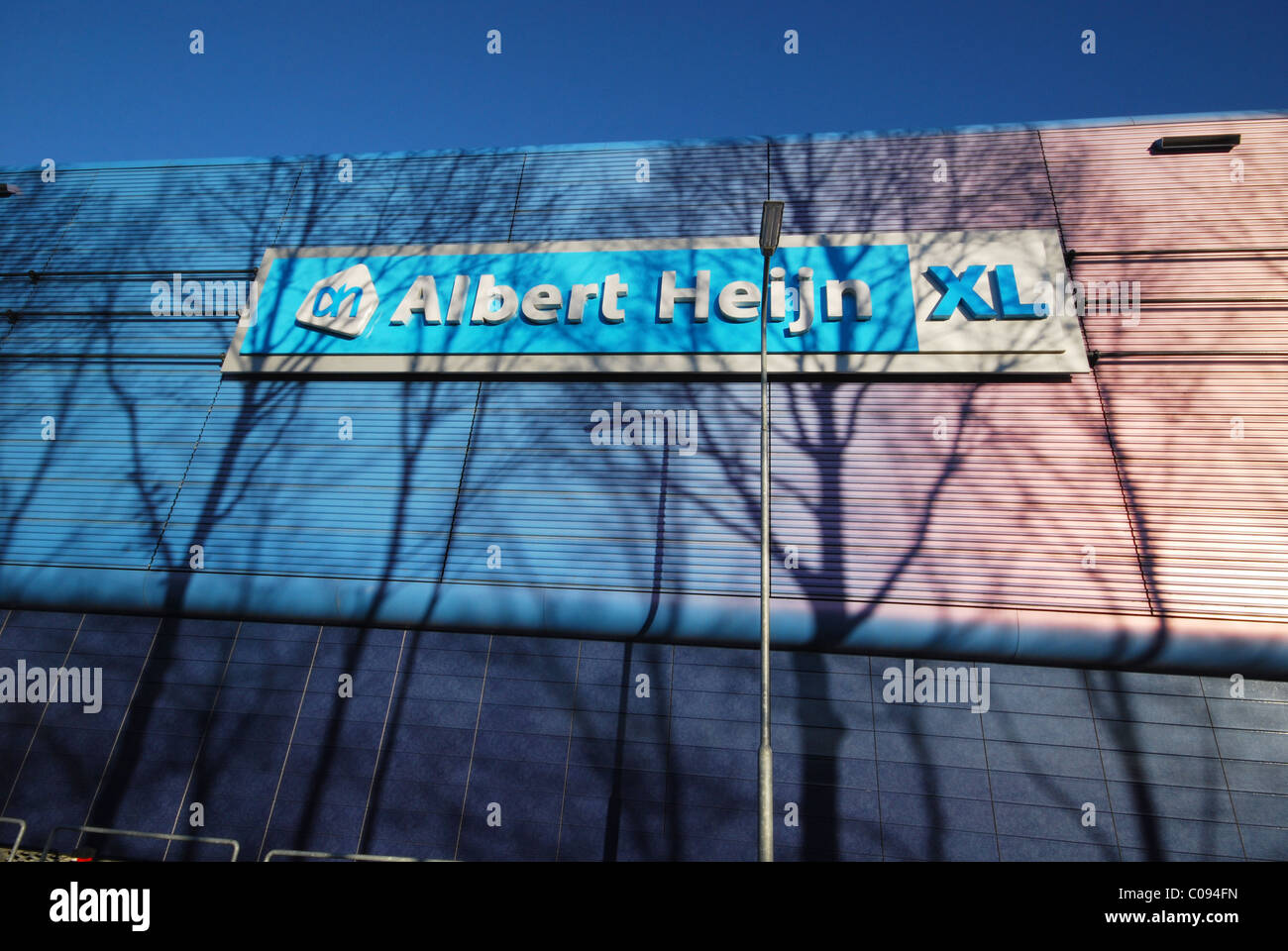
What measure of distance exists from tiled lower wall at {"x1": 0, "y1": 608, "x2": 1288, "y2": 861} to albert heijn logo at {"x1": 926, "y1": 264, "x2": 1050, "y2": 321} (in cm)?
654

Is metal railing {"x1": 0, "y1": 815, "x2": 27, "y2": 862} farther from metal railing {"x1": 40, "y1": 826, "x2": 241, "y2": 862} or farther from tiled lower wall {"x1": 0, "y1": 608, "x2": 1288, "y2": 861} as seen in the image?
metal railing {"x1": 40, "y1": 826, "x2": 241, "y2": 862}

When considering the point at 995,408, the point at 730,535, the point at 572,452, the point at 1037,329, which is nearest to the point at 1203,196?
the point at 1037,329

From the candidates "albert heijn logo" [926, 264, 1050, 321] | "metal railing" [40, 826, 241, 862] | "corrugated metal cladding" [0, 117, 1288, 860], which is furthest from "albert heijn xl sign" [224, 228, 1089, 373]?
"metal railing" [40, 826, 241, 862]

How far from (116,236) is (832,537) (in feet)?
62.0

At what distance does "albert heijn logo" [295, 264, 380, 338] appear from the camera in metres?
13.3

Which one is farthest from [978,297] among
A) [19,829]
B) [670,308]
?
[19,829]

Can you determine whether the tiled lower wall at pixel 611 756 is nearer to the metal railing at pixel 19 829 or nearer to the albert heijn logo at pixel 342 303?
the metal railing at pixel 19 829

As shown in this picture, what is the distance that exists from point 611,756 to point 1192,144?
56.1 ft

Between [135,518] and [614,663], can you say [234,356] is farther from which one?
[614,663]

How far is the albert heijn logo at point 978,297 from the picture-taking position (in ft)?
38.5

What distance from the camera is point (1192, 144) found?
1298 cm

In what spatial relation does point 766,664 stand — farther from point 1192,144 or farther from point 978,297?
point 1192,144

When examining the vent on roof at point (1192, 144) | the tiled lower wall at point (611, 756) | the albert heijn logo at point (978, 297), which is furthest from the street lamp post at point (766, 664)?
→ the vent on roof at point (1192, 144)

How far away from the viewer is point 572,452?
1188 cm
